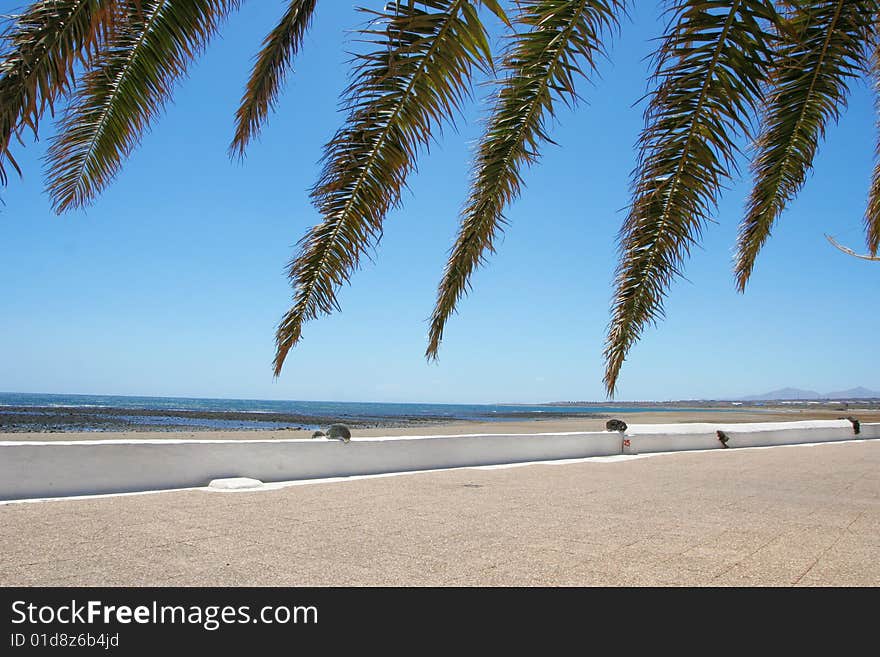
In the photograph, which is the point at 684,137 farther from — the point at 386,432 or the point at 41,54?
the point at 386,432

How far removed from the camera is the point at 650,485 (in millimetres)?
9094

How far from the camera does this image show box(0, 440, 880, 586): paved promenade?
166 inches

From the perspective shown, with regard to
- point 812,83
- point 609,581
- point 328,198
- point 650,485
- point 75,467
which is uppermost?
point 812,83

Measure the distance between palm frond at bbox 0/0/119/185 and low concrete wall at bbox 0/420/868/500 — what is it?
520cm

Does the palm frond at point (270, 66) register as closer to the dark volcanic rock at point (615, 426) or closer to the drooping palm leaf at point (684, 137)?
the drooping palm leaf at point (684, 137)

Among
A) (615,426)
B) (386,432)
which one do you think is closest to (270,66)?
(615,426)

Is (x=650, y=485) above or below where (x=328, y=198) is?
below

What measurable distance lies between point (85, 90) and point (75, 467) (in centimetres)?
478

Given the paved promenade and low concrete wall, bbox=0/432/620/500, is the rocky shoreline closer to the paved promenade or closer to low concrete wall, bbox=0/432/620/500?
low concrete wall, bbox=0/432/620/500

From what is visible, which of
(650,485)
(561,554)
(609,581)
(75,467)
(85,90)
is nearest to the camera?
(85,90)

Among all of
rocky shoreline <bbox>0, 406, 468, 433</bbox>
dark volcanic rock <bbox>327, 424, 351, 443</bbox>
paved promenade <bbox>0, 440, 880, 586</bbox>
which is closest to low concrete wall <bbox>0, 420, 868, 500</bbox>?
dark volcanic rock <bbox>327, 424, 351, 443</bbox>

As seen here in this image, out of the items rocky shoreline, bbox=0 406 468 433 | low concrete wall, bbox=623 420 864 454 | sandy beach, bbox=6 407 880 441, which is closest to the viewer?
low concrete wall, bbox=623 420 864 454

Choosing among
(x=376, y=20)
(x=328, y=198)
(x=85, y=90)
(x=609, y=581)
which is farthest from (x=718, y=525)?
(x=85, y=90)

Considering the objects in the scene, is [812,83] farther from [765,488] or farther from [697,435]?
[697,435]
